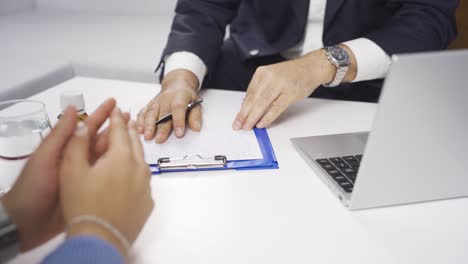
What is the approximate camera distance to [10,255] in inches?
14.8

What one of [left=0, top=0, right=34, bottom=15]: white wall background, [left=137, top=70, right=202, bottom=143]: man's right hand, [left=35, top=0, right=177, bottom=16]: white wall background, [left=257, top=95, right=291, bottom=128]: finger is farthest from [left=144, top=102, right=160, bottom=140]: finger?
[left=0, top=0, right=34, bottom=15]: white wall background

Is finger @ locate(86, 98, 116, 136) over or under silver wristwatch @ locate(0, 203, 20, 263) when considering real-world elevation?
over

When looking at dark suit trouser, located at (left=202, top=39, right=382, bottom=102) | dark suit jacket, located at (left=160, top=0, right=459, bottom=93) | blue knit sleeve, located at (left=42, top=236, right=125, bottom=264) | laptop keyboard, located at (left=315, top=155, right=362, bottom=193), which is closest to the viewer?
blue knit sleeve, located at (left=42, top=236, right=125, bottom=264)

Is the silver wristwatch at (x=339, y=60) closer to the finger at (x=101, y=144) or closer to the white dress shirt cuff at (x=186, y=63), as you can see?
the white dress shirt cuff at (x=186, y=63)

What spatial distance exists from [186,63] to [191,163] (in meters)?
0.41

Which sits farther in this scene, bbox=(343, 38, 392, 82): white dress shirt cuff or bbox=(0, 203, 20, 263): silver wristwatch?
bbox=(343, 38, 392, 82): white dress shirt cuff

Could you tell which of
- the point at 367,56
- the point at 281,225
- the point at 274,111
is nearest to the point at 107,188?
the point at 281,225

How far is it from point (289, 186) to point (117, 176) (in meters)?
0.29

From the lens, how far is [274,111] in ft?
2.48

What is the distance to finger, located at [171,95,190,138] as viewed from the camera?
71cm

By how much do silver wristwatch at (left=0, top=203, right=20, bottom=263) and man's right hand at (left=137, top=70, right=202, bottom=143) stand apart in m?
0.33

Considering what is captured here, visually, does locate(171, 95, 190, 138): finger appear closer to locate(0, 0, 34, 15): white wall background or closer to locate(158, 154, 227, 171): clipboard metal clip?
locate(158, 154, 227, 171): clipboard metal clip

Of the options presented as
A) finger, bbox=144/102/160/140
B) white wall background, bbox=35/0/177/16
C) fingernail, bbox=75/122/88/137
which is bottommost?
white wall background, bbox=35/0/177/16

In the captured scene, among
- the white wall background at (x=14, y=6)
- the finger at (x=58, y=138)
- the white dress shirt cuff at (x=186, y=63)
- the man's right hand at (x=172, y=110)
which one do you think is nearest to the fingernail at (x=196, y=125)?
the man's right hand at (x=172, y=110)
